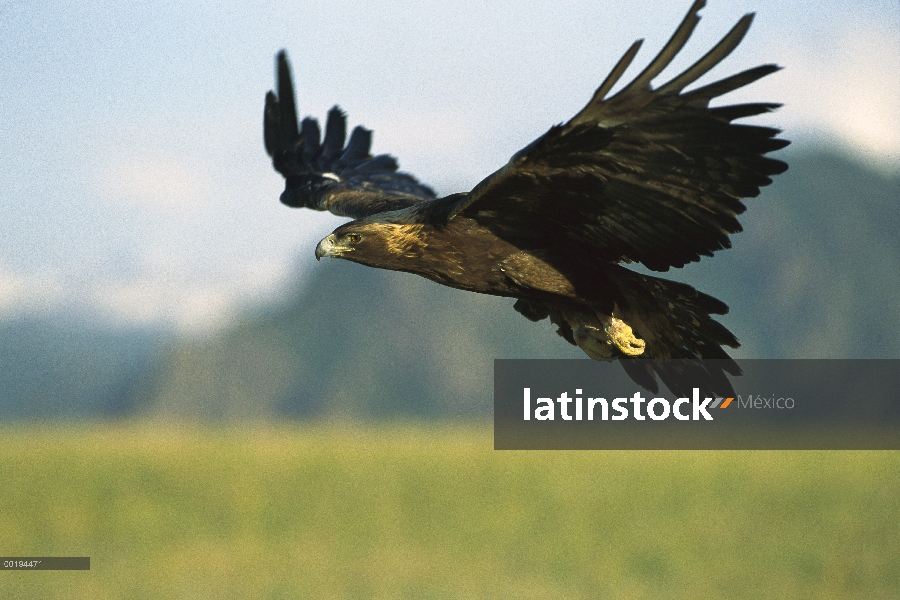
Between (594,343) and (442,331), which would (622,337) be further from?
(442,331)

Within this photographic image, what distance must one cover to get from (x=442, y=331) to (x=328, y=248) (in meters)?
133

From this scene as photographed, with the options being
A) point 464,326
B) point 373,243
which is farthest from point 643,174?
point 464,326

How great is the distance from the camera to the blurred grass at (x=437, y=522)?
24.0 metres

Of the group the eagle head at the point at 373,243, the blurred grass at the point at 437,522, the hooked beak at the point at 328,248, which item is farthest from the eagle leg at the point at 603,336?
the blurred grass at the point at 437,522

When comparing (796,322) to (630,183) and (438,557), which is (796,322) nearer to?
(438,557)

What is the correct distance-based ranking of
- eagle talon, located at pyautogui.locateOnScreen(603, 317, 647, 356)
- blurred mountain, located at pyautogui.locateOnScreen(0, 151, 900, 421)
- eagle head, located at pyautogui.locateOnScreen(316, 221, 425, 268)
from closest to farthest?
1. eagle head, located at pyautogui.locateOnScreen(316, 221, 425, 268)
2. eagle talon, located at pyautogui.locateOnScreen(603, 317, 647, 356)
3. blurred mountain, located at pyautogui.locateOnScreen(0, 151, 900, 421)

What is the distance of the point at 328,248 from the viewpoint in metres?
6.51

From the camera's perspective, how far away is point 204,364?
5994 inches

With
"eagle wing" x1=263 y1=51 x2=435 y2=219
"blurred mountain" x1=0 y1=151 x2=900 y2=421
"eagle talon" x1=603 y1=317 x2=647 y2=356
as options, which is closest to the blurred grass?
Result: "eagle wing" x1=263 y1=51 x2=435 y2=219

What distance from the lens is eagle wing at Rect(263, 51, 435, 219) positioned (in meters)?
8.97

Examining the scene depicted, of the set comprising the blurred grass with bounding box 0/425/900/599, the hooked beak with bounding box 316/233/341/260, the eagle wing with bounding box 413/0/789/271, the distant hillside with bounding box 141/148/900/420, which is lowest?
the blurred grass with bounding box 0/425/900/599

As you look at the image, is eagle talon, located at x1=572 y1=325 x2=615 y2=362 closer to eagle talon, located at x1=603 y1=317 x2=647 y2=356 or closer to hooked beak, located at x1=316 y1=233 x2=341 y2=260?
eagle talon, located at x1=603 y1=317 x2=647 y2=356

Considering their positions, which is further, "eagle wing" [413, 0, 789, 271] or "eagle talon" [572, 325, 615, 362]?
"eagle talon" [572, 325, 615, 362]

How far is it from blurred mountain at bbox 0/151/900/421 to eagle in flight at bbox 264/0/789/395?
120m
